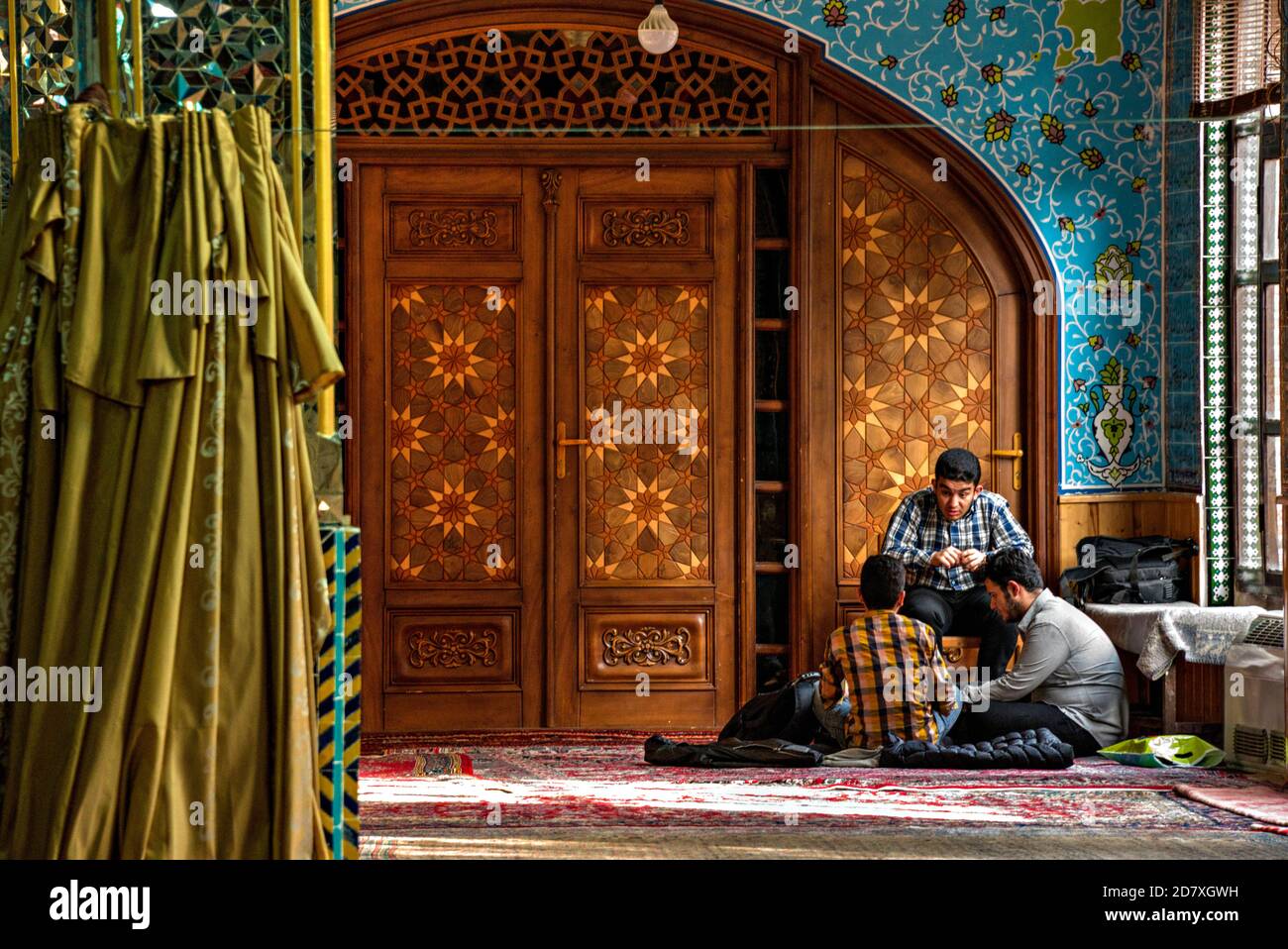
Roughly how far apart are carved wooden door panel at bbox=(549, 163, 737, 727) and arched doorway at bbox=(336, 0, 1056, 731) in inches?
0.5

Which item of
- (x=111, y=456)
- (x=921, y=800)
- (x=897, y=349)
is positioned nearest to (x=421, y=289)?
(x=897, y=349)

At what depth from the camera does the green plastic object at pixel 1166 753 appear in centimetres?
540

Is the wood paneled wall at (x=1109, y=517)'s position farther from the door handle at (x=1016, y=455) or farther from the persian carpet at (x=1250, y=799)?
the persian carpet at (x=1250, y=799)

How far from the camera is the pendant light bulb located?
628cm

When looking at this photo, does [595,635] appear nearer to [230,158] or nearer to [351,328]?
[351,328]

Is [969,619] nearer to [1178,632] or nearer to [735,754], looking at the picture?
[1178,632]

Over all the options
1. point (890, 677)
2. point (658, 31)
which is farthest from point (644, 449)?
point (890, 677)

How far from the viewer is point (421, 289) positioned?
6.67 metres

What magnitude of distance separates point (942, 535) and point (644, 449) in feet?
4.43

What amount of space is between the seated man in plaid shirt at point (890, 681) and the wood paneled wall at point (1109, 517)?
150 cm

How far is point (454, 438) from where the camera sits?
6707 mm

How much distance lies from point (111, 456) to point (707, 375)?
395 cm

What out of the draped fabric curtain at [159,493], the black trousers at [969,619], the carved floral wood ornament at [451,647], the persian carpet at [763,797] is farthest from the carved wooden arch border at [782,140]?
the draped fabric curtain at [159,493]

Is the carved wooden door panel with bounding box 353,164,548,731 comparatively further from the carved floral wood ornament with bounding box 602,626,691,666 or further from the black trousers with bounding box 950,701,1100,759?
A: the black trousers with bounding box 950,701,1100,759
